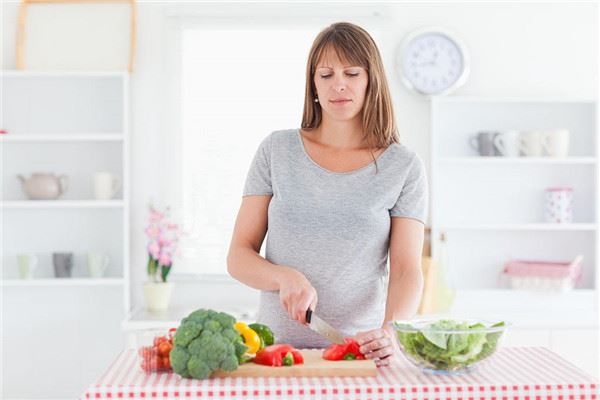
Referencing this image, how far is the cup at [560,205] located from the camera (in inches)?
163

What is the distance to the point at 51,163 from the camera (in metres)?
4.26

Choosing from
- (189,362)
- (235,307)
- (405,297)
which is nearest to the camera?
(189,362)

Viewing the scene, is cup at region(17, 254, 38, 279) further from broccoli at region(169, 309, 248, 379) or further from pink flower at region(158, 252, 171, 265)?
broccoli at region(169, 309, 248, 379)

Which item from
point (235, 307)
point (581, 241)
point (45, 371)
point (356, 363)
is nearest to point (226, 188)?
point (235, 307)

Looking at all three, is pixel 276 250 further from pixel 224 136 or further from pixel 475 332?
pixel 224 136

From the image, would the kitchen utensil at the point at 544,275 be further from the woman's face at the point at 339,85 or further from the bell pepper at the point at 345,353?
the bell pepper at the point at 345,353

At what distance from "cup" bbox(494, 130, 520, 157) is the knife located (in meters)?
2.35

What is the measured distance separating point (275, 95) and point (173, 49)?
50 cm

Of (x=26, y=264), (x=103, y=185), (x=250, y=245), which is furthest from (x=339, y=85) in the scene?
(x=26, y=264)

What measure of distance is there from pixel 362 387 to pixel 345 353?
168mm

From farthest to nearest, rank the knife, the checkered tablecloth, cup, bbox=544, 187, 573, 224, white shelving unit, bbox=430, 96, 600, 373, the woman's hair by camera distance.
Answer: white shelving unit, bbox=430, 96, 600, 373
cup, bbox=544, 187, 573, 224
the woman's hair
the knife
the checkered tablecloth

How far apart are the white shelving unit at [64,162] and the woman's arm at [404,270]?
2322 millimetres

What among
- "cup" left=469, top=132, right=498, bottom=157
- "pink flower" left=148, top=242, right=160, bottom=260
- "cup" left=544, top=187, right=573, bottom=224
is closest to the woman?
"pink flower" left=148, top=242, right=160, bottom=260

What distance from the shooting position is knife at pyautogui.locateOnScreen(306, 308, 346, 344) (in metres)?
1.92
